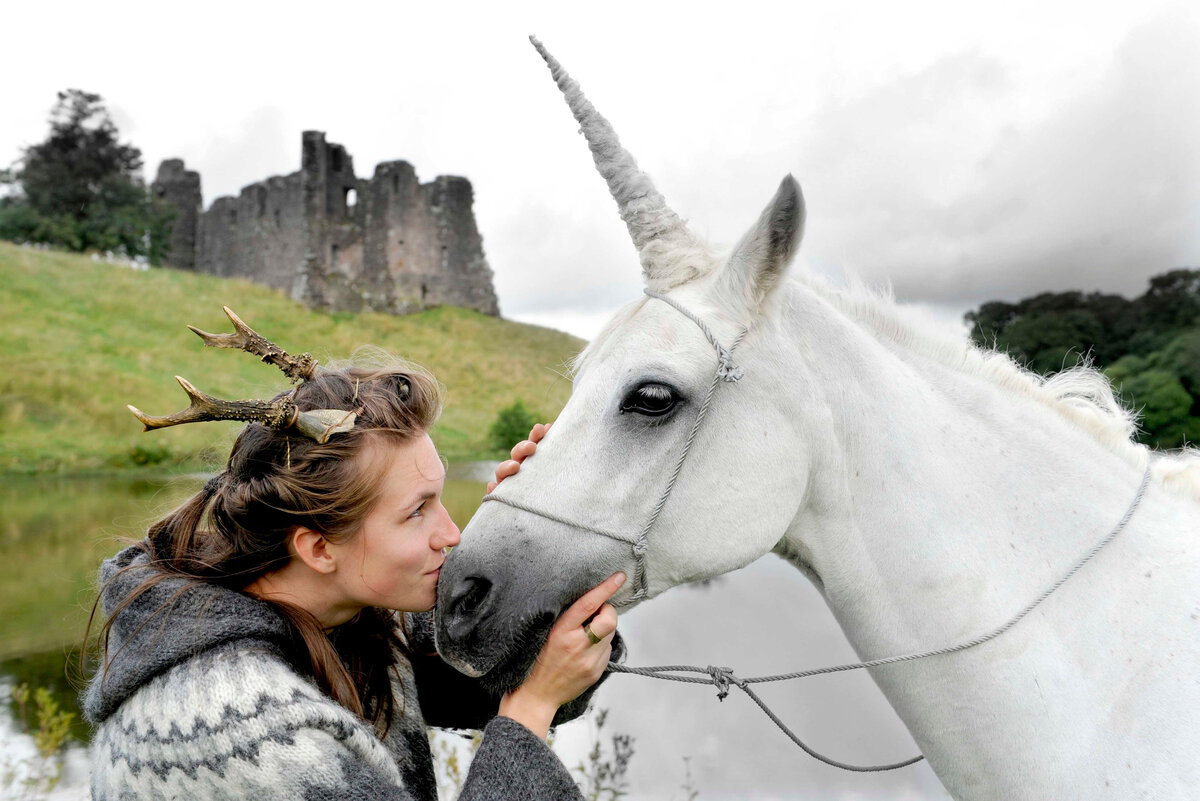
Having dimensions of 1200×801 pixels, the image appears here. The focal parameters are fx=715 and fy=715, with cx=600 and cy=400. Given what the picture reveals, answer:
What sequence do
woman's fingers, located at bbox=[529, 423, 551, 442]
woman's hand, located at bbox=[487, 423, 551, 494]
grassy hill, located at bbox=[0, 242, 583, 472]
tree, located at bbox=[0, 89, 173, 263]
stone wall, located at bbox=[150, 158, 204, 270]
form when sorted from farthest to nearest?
stone wall, located at bbox=[150, 158, 204, 270] < tree, located at bbox=[0, 89, 173, 263] < grassy hill, located at bbox=[0, 242, 583, 472] < woman's fingers, located at bbox=[529, 423, 551, 442] < woman's hand, located at bbox=[487, 423, 551, 494]

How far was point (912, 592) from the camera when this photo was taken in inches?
64.1

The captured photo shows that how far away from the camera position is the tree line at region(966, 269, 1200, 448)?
20.0 m

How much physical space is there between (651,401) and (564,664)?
2.01ft

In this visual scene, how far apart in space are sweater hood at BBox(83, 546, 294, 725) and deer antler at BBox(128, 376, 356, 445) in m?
0.36

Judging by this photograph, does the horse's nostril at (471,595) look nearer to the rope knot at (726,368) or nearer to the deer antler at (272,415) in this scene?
the deer antler at (272,415)

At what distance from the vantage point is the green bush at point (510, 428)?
18.3m

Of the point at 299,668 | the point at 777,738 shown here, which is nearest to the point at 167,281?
the point at 777,738

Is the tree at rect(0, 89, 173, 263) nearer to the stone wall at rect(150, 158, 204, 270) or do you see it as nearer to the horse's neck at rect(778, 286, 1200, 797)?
the stone wall at rect(150, 158, 204, 270)

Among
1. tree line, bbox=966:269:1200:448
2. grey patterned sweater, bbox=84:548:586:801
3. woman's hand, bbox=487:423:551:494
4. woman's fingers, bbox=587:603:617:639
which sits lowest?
grey patterned sweater, bbox=84:548:586:801

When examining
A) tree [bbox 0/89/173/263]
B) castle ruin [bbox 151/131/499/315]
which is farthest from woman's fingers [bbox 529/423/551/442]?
tree [bbox 0/89/173/263]

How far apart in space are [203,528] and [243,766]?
727 mm

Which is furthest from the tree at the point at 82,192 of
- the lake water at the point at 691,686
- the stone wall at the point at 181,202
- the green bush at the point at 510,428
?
the lake water at the point at 691,686

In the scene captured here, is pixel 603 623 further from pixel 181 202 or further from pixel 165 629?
pixel 181 202

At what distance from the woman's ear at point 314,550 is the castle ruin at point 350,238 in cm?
3814
